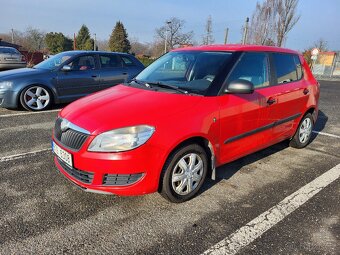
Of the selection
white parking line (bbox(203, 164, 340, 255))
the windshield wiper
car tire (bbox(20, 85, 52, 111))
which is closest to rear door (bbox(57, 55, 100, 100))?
car tire (bbox(20, 85, 52, 111))

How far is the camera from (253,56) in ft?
12.3

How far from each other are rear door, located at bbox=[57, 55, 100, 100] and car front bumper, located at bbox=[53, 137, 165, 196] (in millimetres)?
4773

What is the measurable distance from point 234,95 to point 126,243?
6.27 ft

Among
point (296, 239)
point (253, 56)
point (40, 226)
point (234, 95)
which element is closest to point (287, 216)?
point (296, 239)

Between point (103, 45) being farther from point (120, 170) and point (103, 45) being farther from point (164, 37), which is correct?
point (120, 170)

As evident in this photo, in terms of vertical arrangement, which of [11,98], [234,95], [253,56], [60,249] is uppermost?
[253,56]

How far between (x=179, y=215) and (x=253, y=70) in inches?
78.7

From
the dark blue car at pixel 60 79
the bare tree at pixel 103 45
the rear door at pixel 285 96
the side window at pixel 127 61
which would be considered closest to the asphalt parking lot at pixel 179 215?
the rear door at pixel 285 96

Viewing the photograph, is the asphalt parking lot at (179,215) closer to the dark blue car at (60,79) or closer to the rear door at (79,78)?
the dark blue car at (60,79)

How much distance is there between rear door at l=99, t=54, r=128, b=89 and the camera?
7.66m

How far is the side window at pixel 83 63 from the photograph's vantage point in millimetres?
7273

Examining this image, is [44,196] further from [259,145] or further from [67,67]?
[67,67]

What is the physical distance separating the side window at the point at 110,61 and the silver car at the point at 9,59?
8.77 meters

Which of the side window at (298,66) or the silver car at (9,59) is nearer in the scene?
the side window at (298,66)
